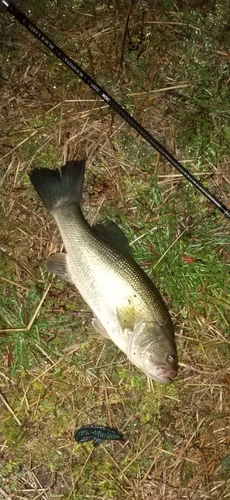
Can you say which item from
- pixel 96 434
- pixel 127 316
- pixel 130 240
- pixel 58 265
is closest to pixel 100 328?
pixel 127 316

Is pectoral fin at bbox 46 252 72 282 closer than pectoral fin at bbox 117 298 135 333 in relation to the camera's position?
No

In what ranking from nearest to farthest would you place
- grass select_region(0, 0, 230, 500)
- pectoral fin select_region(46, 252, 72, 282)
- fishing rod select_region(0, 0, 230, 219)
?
fishing rod select_region(0, 0, 230, 219), pectoral fin select_region(46, 252, 72, 282), grass select_region(0, 0, 230, 500)

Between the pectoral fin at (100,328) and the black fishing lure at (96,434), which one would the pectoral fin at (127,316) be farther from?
the black fishing lure at (96,434)

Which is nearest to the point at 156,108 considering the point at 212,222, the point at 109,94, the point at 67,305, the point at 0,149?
the point at 109,94

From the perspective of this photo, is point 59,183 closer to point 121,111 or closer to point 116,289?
point 121,111

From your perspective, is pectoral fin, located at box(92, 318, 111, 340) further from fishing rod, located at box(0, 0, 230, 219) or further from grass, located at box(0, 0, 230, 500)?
fishing rod, located at box(0, 0, 230, 219)

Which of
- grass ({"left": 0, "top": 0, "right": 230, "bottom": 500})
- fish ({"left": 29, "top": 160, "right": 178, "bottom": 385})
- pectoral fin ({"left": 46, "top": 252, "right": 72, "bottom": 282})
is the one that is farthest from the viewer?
grass ({"left": 0, "top": 0, "right": 230, "bottom": 500})

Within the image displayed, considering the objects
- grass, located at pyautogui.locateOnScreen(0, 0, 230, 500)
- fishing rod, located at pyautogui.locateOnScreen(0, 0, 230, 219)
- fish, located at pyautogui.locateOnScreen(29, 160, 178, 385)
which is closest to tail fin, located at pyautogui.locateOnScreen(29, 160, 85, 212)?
fish, located at pyautogui.locateOnScreen(29, 160, 178, 385)

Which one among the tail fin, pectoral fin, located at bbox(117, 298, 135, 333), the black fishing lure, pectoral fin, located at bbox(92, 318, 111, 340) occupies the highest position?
the tail fin

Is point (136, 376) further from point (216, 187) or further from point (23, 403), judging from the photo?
point (216, 187)
